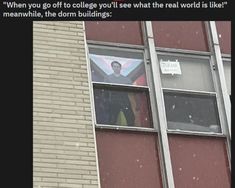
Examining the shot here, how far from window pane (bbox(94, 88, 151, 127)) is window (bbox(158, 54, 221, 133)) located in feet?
1.10

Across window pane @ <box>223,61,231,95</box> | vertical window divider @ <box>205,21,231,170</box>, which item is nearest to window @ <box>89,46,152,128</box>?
vertical window divider @ <box>205,21,231,170</box>

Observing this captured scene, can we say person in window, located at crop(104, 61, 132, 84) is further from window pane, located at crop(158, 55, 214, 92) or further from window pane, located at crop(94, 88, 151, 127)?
window pane, located at crop(158, 55, 214, 92)

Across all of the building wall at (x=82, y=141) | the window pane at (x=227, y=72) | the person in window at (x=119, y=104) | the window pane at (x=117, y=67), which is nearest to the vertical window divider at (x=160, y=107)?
the building wall at (x=82, y=141)

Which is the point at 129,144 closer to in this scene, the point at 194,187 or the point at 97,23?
the point at 194,187

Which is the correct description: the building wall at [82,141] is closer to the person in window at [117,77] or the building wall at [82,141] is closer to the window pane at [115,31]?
the window pane at [115,31]

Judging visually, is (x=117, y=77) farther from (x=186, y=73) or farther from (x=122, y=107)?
(x=186, y=73)

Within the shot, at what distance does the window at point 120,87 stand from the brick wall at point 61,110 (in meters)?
0.29

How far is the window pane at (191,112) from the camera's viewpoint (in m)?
9.69

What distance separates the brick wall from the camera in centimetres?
860

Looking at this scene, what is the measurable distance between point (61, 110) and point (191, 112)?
6.50 ft

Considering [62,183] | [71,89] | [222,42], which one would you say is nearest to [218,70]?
[222,42]

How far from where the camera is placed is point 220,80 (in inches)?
401

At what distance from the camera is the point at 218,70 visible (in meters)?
10.3

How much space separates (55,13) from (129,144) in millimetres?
2017
